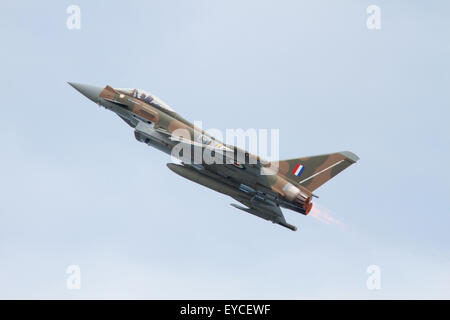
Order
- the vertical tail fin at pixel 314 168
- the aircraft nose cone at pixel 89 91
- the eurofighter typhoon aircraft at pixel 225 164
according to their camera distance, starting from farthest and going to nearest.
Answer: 1. the vertical tail fin at pixel 314 168
2. the aircraft nose cone at pixel 89 91
3. the eurofighter typhoon aircraft at pixel 225 164

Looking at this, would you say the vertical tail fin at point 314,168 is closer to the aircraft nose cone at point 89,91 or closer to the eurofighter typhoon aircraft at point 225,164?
the eurofighter typhoon aircraft at point 225,164

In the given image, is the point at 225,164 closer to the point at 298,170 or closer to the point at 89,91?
the point at 298,170

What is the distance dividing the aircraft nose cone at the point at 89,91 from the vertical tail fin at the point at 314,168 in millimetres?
9507

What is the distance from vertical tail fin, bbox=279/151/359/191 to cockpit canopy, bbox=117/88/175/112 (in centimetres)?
640

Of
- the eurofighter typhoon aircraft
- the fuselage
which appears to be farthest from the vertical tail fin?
the fuselage

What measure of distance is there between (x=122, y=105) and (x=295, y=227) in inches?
410

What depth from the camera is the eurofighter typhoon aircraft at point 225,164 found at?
27.8 meters

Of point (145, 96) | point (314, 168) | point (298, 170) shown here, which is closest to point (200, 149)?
point (145, 96)

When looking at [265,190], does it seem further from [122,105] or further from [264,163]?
[122,105]

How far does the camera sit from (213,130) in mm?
29219

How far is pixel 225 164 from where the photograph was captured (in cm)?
2756

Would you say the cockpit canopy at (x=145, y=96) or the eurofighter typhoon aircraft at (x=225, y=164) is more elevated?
the cockpit canopy at (x=145, y=96)

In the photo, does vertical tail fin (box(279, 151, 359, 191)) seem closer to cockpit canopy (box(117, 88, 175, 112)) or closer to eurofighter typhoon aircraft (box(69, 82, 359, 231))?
eurofighter typhoon aircraft (box(69, 82, 359, 231))

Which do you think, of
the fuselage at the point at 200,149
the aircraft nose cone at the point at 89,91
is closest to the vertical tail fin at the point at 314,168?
the fuselage at the point at 200,149
